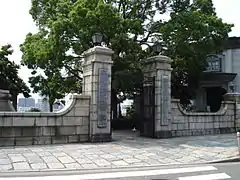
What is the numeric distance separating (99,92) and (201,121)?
6.13 metres

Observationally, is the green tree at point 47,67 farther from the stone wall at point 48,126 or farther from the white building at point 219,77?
the white building at point 219,77

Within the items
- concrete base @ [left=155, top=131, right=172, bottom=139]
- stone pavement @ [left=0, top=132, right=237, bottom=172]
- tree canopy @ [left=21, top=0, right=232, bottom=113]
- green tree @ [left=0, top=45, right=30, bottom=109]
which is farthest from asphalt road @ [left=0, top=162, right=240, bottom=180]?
green tree @ [left=0, top=45, right=30, bottom=109]

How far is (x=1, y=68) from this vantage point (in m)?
24.2

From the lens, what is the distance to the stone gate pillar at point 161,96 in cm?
1345

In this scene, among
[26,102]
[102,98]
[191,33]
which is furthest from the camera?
[26,102]

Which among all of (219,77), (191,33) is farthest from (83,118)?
(219,77)

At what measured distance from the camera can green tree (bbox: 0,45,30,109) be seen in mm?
23828

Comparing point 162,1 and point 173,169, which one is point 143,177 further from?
point 162,1

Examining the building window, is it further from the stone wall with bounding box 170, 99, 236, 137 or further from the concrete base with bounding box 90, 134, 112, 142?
the concrete base with bounding box 90, 134, 112, 142

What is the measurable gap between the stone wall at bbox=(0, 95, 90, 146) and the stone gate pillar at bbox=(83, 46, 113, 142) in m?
Answer: 0.28

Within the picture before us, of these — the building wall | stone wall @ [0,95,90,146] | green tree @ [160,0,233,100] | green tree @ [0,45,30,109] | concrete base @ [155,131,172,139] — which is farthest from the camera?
the building wall

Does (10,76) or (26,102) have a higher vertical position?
(10,76)

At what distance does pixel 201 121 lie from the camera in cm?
1527

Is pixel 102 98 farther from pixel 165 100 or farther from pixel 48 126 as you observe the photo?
pixel 165 100
